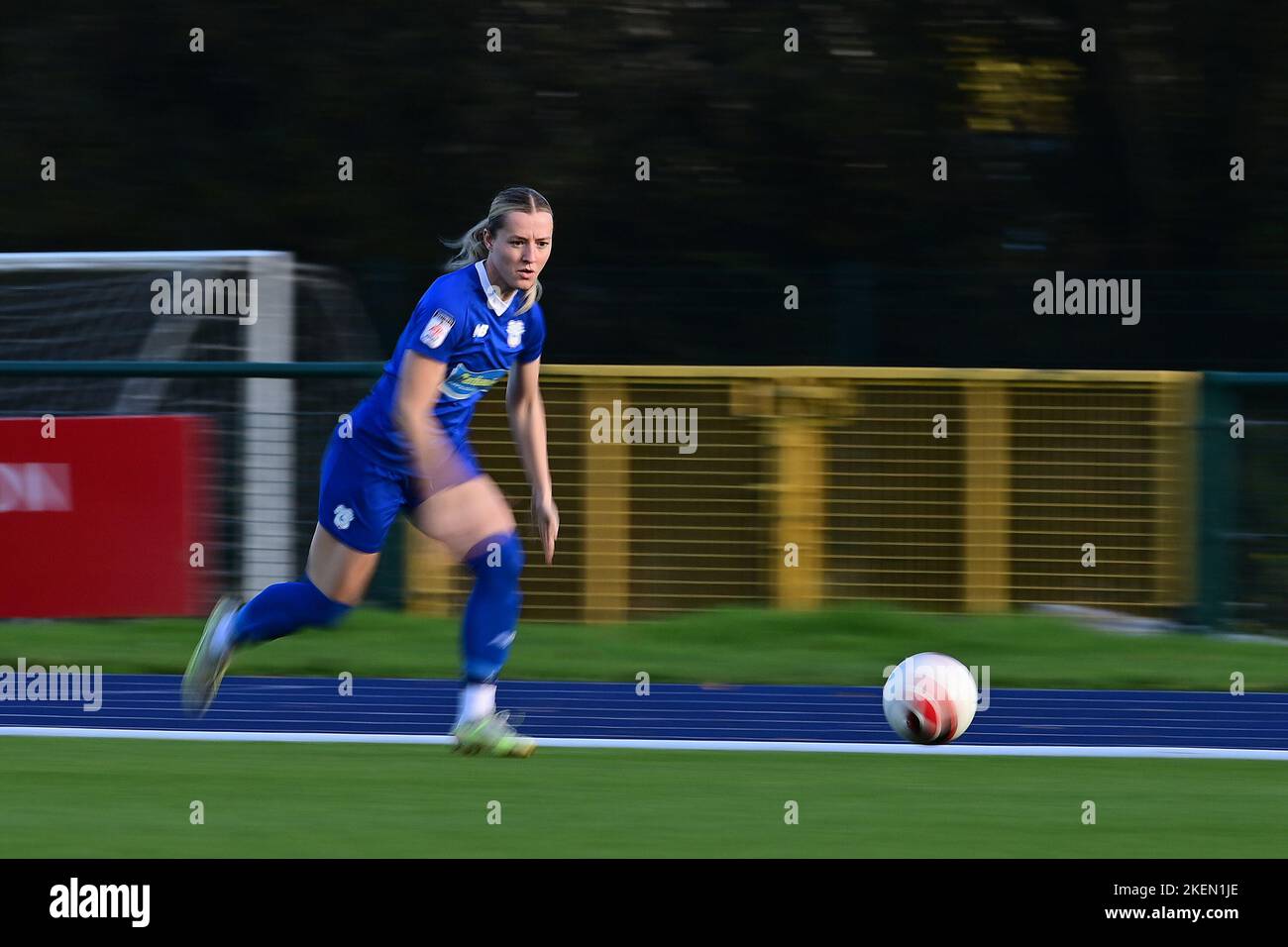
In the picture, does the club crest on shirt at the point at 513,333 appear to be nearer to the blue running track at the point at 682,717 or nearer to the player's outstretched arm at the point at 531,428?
the player's outstretched arm at the point at 531,428

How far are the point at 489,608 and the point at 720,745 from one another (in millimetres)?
1172

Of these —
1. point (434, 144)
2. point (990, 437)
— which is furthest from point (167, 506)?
point (434, 144)

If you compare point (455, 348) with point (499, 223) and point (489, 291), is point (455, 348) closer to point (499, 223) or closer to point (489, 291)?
point (489, 291)

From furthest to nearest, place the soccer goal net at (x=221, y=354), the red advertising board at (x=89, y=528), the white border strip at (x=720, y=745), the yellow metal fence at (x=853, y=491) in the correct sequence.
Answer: the soccer goal net at (x=221, y=354), the yellow metal fence at (x=853, y=491), the red advertising board at (x=89, y=528), the white border strip at (x=720, y=745)

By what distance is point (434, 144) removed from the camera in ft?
57.6

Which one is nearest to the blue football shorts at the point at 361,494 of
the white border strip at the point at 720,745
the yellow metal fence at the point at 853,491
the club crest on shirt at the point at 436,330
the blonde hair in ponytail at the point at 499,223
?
the club crest on shirt at the point at 436,330

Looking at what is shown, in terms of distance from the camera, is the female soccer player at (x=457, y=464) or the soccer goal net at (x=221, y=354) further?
the soccer goal net at (x=221, y=354)

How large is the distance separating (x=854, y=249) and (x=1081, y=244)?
1.71m

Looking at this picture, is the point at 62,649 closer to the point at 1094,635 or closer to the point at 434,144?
the point at 1094,635

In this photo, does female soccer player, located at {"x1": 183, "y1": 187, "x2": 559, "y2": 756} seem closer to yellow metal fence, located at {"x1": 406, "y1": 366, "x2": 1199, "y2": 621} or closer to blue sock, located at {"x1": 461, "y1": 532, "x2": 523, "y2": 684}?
blue sock, located at {"x1": 461, "y1": 532, "x2": 523, "y2": 684}

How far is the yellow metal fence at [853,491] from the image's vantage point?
496 inches

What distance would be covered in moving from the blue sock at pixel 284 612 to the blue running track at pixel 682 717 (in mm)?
524

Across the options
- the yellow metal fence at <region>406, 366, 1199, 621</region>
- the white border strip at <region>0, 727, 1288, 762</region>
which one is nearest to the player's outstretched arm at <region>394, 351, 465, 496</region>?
the white border strip at <region>0, 727, 1288, 762</region>

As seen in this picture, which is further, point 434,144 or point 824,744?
point 434,144
